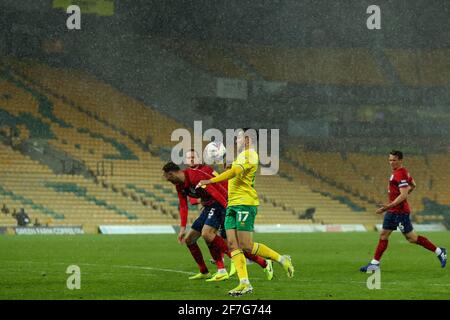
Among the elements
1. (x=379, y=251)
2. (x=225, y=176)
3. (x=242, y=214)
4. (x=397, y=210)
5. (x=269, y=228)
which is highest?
(x=225, y=176)

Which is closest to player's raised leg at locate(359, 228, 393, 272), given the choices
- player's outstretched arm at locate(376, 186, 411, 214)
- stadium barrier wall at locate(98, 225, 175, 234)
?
player's outstretched arm at locate(376, 186, 411, 214)

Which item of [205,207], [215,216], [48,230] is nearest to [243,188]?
[215,216]

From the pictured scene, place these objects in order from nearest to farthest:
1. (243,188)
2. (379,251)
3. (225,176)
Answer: (225,176) < (243,188) < (379,251)

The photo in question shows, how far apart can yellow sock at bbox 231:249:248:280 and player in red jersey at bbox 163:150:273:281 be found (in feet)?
6.10

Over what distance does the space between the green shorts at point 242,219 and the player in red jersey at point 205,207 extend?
1.65 m

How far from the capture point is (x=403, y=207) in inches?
702

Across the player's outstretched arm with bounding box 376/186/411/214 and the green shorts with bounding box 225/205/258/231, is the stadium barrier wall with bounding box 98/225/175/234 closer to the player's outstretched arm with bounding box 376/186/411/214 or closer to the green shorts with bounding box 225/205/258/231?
the player's outstretched arm with bounding box 376/186/411/214

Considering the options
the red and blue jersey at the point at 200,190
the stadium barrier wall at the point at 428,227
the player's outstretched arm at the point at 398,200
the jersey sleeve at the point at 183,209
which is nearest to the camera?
the red and blue jersey at the point at 200,190

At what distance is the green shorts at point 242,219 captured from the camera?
43.8ft

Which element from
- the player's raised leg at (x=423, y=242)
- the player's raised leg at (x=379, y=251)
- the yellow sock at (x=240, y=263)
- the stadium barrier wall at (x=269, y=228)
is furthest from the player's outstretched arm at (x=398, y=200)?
the stadium barrier wall at (x=269, y=228)

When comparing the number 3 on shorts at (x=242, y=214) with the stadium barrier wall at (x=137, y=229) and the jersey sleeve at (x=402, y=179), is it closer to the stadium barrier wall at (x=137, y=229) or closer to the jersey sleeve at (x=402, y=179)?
the jersey sleeve at (x=402, y=179)

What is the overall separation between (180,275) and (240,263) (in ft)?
13.1

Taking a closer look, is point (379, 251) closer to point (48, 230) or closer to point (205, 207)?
point (205, 207)

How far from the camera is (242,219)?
13.4 meters
